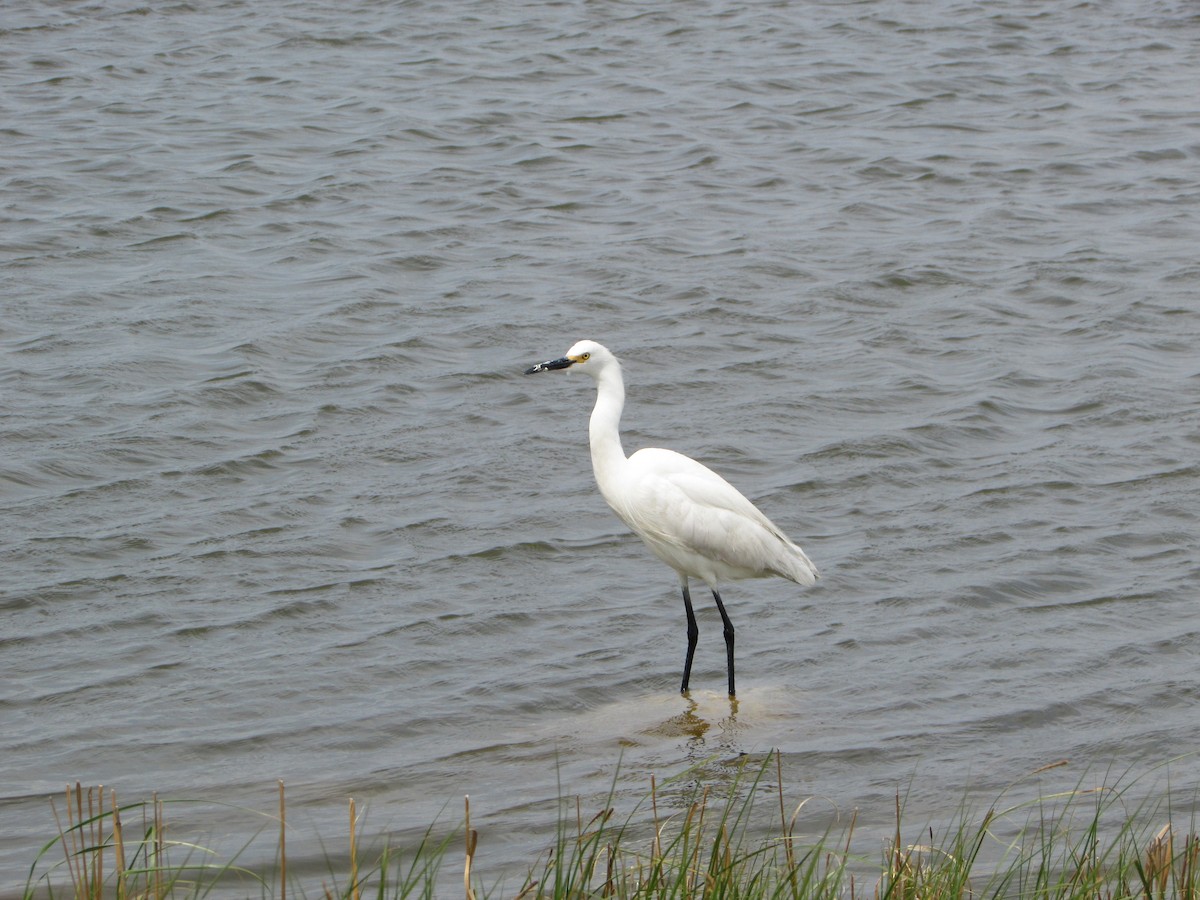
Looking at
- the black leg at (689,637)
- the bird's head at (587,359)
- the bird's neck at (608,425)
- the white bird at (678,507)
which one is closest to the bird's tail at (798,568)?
the white bird at (678,507)

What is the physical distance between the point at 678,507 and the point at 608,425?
45 cm

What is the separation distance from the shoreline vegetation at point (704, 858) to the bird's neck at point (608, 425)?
1.53 meters

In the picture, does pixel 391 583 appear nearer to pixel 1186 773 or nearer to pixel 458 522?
pixel 458 522

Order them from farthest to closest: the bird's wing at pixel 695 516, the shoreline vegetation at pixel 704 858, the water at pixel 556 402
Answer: the bird's wing at pixel 695 516 < the water at pixel 556 402 < the shoreline vegetation at pixel 704 858

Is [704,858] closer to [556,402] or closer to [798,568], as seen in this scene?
[798,568]

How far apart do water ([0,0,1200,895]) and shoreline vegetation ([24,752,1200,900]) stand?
0.22 metres

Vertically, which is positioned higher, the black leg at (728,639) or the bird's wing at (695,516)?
the bird's wing at (695,516)

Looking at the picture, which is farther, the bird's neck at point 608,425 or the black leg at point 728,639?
the bird's neck at point 608,425

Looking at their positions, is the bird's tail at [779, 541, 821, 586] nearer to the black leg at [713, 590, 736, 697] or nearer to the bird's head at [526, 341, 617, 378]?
the black leg at [713, 590, 736, 697]

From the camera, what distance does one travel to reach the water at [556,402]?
20.0 ft

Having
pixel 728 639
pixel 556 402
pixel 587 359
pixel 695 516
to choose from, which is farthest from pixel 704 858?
pixel 556 402

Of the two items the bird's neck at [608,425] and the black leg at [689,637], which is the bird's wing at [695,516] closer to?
the bird's neck at [608,425]

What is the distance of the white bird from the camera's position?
6777 mm

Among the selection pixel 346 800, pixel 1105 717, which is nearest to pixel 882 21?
pixel 1105 717
